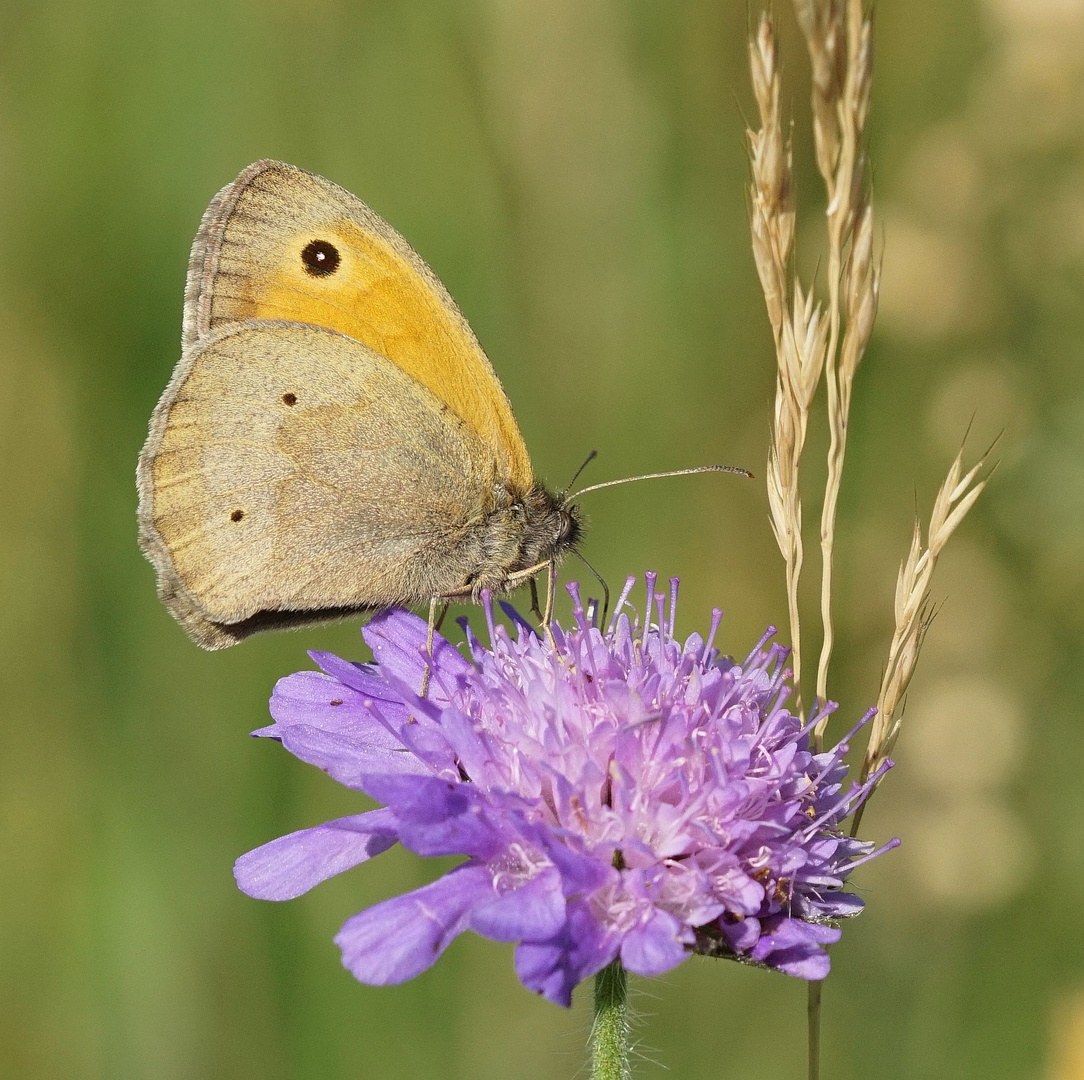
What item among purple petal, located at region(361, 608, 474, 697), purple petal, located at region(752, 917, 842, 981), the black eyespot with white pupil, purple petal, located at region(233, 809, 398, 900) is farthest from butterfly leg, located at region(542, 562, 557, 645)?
the black eyespot with white pupil

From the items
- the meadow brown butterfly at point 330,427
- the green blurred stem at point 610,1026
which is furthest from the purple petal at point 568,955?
the meadow brown butterfly at point 330,427

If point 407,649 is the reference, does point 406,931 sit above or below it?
below

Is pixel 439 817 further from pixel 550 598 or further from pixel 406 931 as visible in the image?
pixel 550 598

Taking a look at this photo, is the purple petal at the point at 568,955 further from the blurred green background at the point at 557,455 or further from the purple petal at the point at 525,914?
the blurred green background at the point at 557,455

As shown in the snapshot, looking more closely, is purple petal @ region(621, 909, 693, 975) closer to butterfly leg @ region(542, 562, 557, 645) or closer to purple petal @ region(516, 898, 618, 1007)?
purple petal @ region(516, 898, 618, 1007)

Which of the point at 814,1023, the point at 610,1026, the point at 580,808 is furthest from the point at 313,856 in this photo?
the point at 814,1023

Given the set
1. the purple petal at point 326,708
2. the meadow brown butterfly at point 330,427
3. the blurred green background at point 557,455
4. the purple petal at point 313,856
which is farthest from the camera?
the blurred green background at point 557,455
